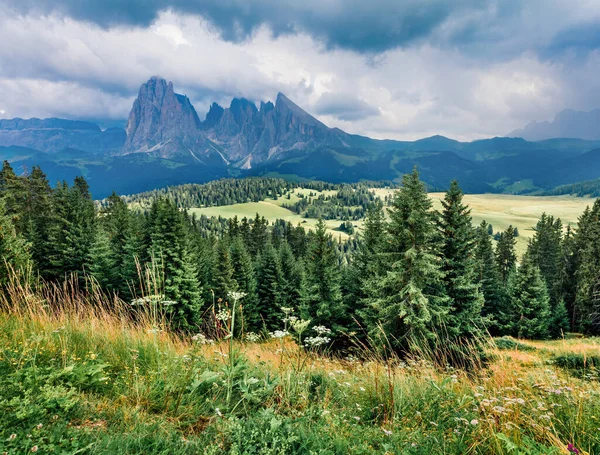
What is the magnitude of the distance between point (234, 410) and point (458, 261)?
2228cm

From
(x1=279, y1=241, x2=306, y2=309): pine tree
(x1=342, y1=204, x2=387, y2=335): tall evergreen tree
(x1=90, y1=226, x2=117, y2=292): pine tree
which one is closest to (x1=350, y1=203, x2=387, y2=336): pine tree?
(x1=342, y1=204, x2=387, y2=335): tall evergreen tree

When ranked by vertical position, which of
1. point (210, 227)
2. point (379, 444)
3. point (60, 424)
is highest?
point (60, 424)

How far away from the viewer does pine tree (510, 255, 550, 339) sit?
110 ft

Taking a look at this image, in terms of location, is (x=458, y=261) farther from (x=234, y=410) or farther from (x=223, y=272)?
(x=223, y=272)

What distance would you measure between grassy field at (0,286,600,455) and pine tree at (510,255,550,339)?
37.0m

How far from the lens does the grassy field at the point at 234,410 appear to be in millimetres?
2537

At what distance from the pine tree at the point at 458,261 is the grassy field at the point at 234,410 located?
18.3 metres

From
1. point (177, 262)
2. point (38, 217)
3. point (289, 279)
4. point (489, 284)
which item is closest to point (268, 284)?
point (289, 279)

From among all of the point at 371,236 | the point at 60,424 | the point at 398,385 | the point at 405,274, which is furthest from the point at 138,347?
the point at 371,236

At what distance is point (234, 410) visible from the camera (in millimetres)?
3234

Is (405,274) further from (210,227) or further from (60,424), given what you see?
(210,227)

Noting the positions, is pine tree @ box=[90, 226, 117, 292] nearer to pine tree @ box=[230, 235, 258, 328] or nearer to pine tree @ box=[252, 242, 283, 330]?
pine tree @ box=[230, 235, 258, 328]

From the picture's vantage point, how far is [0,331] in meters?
4.46

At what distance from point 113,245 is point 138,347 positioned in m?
39.6
